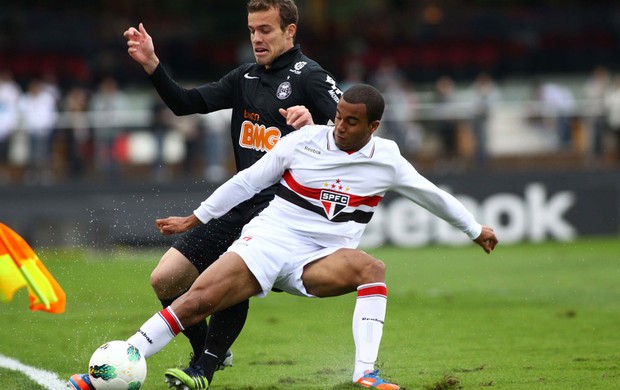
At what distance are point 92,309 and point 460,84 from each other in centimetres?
1644

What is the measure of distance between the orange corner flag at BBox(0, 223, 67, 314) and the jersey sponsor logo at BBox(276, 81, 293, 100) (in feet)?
6.37

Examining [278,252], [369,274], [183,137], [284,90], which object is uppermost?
[284,90]

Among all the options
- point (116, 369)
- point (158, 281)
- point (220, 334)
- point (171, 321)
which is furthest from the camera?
point (158, 281)

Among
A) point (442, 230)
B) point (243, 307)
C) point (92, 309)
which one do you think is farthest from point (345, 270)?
point (442, 230)

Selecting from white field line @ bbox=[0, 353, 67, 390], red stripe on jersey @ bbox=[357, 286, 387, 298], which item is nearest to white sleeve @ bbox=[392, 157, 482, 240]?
red stripe on jersey @ bbox=[357, 286, 387, 298]

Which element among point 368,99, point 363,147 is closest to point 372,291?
point 363,147

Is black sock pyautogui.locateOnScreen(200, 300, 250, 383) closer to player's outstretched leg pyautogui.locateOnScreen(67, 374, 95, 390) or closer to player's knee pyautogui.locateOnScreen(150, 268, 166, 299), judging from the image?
player's knee pyautogui.locateOnScreen(150, 268, 166, 299)

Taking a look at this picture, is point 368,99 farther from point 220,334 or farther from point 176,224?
point 220,334

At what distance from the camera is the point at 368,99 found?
21.3 ft

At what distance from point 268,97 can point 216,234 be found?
3.26 ft

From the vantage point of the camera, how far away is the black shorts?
7258mm

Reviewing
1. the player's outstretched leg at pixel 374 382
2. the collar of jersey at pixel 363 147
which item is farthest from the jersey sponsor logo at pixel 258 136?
the player's outstretched leg at pixel 374 382

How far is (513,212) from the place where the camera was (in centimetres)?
1842

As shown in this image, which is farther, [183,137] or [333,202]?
[183,137]
